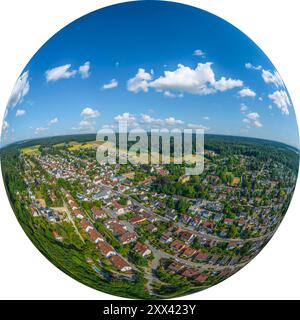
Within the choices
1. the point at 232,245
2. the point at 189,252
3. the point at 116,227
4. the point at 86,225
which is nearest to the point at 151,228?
the point at 116,227

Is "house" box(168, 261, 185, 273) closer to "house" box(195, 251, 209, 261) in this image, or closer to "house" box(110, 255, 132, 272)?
"house" box(195, 251, 209, 261)

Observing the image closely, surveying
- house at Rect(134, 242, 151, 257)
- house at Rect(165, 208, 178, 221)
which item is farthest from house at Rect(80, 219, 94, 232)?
house at Rect(165, 208, 178, 221)

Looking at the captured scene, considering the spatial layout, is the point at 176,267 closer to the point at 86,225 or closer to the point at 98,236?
the point at 98,236

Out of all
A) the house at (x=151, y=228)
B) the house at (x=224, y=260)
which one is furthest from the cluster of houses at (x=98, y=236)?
the house at (x=224, y=260)

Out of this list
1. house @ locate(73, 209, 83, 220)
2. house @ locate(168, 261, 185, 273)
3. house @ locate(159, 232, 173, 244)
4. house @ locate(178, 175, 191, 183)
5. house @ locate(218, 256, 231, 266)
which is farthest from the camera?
house @ locate(218, 256, 231, 266)

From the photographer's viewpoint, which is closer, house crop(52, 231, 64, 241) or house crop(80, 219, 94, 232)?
house crop(80, 219, 94, 232)

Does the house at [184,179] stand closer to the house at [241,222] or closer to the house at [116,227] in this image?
the house at [116,227]

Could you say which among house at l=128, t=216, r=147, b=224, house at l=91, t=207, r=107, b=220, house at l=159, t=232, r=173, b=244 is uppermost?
house at l=91, t=207, r=107, b=220
